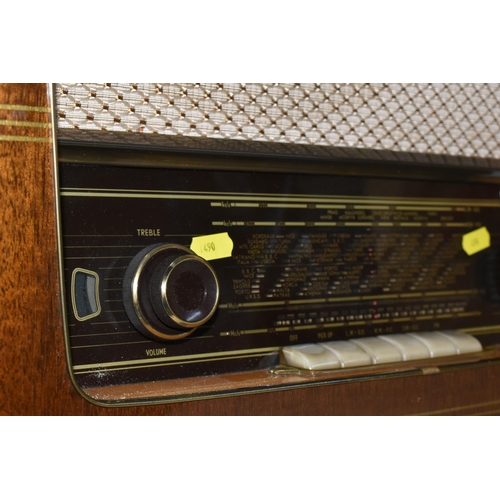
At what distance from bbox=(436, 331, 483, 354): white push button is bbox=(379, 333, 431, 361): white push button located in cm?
7

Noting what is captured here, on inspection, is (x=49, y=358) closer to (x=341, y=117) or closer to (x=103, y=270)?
(x=103, y=270)

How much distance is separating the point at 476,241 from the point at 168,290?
593 millimetres

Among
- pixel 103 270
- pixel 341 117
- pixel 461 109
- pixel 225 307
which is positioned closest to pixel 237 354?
pixel 225 307

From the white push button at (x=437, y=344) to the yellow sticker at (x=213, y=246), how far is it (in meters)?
0.35

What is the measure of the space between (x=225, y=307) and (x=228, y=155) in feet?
0.70

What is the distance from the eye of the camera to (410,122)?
3.24 ft

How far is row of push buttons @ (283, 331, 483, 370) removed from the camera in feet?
2.87

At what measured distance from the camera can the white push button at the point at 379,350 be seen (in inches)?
35.9

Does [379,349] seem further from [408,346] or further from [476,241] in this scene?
[476,241]

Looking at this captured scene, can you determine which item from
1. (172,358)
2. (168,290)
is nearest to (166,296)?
(168,290)

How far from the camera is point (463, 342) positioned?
3.28 ft

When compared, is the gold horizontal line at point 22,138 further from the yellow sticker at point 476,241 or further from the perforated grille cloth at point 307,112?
the yellow sticker at point 476,241

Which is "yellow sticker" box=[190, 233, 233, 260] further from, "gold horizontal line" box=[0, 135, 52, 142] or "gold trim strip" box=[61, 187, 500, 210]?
"gold horizontal line" box=[0, 135, 52, 142]

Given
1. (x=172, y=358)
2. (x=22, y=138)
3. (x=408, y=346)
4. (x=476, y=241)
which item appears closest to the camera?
(x=22, y=138)
